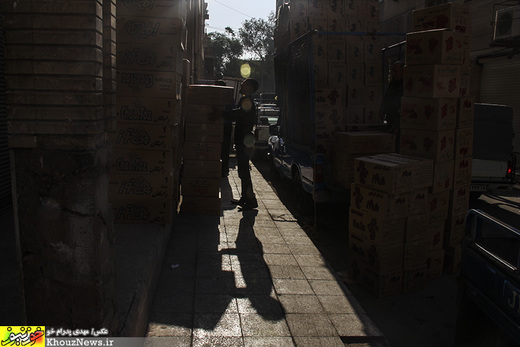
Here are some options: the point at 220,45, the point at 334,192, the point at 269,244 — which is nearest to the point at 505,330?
the point at 269,244

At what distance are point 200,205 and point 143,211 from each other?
6.06 ft

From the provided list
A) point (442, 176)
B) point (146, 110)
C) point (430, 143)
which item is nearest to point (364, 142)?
point (430, 143)

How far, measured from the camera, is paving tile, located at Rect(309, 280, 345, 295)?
4.75 meters

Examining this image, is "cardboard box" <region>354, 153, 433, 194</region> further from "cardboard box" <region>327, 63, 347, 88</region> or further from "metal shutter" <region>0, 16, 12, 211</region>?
"metal shutter" <region>0, 16, 12, 211</region>

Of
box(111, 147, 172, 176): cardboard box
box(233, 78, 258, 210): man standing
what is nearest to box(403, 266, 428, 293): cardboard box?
box(111, 147, 172, 176): cardboard box

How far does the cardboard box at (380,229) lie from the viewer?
4910 mm

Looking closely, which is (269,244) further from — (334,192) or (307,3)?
(307,3)

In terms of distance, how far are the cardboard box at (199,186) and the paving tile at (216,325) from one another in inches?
131

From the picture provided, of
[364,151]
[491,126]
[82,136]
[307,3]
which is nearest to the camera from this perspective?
[82,136]

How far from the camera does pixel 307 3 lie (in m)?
8.66

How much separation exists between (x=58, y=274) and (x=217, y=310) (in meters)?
1.95

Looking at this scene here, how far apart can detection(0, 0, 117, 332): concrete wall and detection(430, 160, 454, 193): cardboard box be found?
4013 millimetres

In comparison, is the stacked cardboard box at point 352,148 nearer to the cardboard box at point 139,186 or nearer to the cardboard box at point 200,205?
the cardboard box at point 200,205

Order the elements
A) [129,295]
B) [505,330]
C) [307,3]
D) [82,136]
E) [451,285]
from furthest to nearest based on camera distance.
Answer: [307,3] → [451,285] → [129,295] → [505,330] → [82,136]
